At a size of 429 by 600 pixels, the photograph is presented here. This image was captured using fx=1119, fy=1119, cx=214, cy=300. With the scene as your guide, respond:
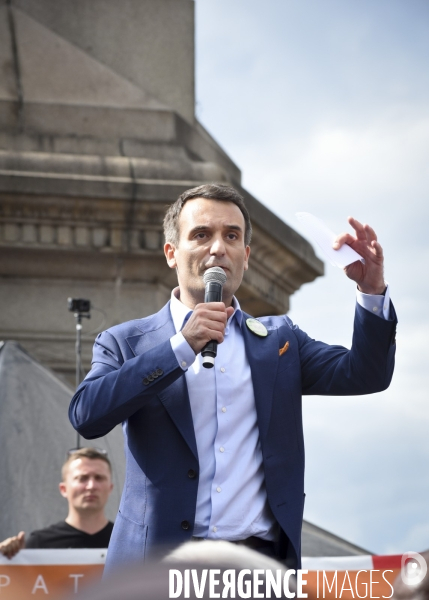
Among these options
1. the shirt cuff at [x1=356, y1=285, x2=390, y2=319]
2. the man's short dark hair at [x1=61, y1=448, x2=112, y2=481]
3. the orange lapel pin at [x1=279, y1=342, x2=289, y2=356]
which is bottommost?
the orange lapel pin at [x1=279, y1=342, x2=289, y2=356]

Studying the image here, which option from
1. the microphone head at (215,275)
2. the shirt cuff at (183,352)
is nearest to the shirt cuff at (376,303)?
the microphone head at (215,275)

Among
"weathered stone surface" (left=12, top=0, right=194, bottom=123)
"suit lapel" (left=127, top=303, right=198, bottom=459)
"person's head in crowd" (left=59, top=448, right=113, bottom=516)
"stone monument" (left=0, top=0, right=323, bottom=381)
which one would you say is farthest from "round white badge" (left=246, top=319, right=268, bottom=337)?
"weathered stone surface" (left=12, top=0, right=194, bottom=123)

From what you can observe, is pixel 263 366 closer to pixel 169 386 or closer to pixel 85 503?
pixel 169 386

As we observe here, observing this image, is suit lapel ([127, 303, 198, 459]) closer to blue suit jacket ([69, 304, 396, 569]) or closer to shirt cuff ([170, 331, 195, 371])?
blue suit jacket ([69, 304, 396, 569])

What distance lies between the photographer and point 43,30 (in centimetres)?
894

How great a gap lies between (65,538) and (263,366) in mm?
3266

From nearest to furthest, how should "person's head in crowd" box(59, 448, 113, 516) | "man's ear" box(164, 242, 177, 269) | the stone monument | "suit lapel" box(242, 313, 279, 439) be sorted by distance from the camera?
"suit lapel" box(242, 313, 279, 439), "man's ear" box(164, 242, 177, 269), "person's head in crowd" box(59, 448, 113, 516), the stone monument

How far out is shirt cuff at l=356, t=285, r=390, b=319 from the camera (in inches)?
137

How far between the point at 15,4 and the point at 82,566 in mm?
4964

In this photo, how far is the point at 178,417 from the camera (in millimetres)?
3355

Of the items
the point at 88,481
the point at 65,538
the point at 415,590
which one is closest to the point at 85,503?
the point at 88,481

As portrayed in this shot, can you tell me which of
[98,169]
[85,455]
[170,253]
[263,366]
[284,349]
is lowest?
A: [263,366]

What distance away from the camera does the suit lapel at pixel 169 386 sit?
131 inches

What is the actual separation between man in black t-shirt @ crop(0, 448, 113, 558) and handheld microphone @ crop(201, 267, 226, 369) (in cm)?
329
